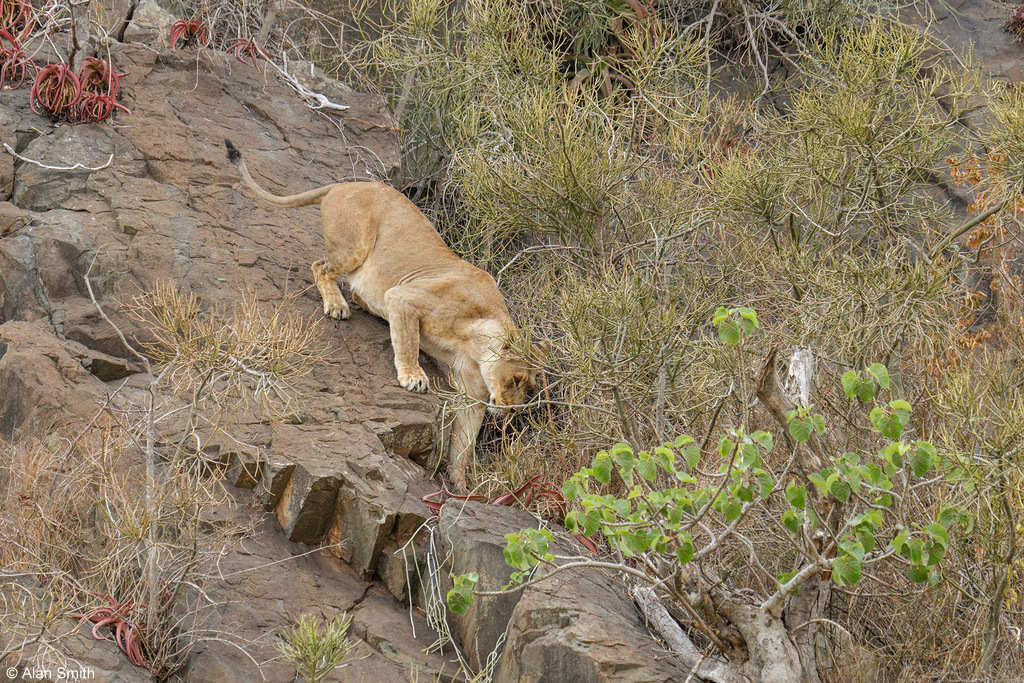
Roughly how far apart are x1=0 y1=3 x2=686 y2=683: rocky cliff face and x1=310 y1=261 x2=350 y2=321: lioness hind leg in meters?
0.13

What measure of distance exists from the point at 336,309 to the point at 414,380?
2.88ft

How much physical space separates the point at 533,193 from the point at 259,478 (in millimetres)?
2923

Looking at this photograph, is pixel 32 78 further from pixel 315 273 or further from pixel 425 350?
pixel 425 350

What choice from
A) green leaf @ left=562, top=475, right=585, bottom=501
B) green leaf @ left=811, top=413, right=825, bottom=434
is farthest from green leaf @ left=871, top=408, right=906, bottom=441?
green leaf @ left=562, top=475, right=585, bottom=501

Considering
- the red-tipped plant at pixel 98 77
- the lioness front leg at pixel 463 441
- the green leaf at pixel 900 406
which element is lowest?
the lioness front leg at pixel 463 441

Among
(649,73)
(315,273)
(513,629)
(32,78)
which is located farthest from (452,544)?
(32,78)

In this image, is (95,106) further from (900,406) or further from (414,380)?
(900,406)

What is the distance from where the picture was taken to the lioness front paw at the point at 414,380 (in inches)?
268

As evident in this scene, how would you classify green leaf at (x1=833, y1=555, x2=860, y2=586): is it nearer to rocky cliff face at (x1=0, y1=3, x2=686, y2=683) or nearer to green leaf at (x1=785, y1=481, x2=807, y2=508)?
green leaf at (x1=785, y1=481, x2=807, y2=508)

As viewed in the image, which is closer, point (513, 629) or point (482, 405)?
point (513, 629)

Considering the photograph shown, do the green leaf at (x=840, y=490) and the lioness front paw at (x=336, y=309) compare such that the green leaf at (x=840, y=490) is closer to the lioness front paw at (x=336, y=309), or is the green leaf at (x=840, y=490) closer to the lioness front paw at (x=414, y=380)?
the lioness front paw at (x=414, y=380)

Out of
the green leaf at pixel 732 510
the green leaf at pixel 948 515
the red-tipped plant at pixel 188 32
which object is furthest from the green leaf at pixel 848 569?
the red-tipped plant at pixel 188 32

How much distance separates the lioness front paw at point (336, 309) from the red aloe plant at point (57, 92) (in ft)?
8.94

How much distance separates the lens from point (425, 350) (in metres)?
7.25
